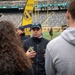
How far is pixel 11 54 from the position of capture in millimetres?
2668

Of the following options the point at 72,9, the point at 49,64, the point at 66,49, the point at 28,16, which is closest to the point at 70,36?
the point at 66,49

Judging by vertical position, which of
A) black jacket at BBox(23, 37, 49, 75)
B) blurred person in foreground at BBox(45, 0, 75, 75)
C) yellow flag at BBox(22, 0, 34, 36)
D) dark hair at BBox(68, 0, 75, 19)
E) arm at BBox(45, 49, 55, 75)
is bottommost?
yellow flag at BBox(22, 0, 34, 36)

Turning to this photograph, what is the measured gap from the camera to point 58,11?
4481 centimetres

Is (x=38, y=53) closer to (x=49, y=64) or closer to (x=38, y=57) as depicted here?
(x=38, y=57)

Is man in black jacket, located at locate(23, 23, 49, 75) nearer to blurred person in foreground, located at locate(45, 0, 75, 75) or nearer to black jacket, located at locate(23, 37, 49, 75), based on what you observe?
black jacket, located at locate(23, 37, 49, 75)

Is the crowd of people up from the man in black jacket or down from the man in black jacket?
up

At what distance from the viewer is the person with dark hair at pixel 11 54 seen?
2629 millimetres

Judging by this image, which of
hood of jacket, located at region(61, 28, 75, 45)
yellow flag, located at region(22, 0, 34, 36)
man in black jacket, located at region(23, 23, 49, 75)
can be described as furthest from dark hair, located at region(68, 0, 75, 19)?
yellow flag, located at region(22, 0, 34, 36)

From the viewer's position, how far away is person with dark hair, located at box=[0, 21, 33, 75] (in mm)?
2629

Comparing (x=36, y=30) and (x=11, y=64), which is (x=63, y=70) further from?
(x=36, y=30)

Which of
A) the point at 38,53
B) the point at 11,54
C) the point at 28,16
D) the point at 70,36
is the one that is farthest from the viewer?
Answer: the point at 28,16

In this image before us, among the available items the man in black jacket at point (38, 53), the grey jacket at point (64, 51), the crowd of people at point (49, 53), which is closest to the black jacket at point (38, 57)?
the man in black jacket at point (38, 53)

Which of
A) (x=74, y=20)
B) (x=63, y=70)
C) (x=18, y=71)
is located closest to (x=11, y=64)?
(x=18, y=71)

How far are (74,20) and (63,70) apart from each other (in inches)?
16.5
